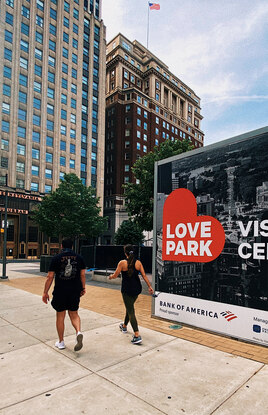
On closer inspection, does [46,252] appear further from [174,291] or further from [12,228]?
[174,291]

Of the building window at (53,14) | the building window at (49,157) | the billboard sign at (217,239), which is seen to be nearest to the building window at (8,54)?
the building window at (53,14)

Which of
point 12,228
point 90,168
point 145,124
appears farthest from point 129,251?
point 145,124

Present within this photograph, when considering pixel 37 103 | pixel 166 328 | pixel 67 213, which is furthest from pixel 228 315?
pixel 37 103

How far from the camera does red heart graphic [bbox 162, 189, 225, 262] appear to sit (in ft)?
18.8

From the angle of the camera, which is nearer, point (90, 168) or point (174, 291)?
point (174, 291)

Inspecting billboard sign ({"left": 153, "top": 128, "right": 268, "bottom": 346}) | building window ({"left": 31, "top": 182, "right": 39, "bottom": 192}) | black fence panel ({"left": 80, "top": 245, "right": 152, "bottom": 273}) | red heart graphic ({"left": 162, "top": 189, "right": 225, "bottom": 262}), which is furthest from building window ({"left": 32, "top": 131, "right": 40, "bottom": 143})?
red heart graphic ({"left": 162, "top": 189, "right": 225, "bottom": 262})

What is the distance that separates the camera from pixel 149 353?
4.56m

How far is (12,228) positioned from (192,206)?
41.1m

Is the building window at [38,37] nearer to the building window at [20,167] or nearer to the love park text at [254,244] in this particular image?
the building window at [20,167]

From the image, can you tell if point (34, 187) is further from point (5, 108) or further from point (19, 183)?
point (5, 108)

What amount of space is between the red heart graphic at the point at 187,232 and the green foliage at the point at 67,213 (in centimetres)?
2387

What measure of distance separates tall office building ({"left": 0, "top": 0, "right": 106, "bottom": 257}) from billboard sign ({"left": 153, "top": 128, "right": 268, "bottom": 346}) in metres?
38.8

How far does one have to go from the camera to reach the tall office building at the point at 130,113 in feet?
194

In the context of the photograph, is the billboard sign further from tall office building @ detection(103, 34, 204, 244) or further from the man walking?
tall office building @ detection(103, 34, 204, 244)
